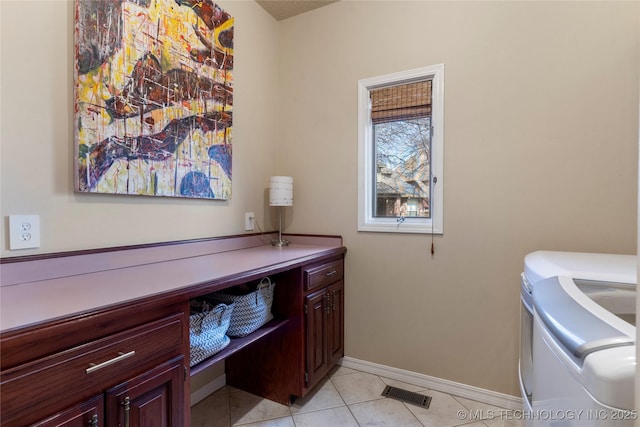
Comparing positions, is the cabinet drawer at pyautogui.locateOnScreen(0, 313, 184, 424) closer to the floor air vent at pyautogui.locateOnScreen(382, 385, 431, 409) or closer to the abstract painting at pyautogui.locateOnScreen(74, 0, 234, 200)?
the abstract painting at pyautogui.locateOnScreen(74, 0, 234, 200)

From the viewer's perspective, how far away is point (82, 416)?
2.71ft

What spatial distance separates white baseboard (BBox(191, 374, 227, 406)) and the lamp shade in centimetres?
122

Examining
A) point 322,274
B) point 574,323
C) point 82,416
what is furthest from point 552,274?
point 82,416

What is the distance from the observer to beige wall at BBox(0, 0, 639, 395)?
4.10ft

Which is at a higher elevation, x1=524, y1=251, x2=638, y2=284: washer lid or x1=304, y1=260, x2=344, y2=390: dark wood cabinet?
x1=524, y1=251, x2=638, y2=284: washer lid

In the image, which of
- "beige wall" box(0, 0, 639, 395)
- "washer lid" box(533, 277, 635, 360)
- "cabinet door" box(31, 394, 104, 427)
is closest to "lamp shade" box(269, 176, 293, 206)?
"beige wall" box(0, 0, 639, 395)

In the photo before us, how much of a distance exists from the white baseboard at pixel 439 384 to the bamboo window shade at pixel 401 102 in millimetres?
1726

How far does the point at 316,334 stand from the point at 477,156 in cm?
145

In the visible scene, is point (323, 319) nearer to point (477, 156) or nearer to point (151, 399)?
point (151, 399)

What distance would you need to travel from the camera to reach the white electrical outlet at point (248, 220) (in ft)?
7.30

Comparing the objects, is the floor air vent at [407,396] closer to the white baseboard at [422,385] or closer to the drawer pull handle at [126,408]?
the white baseboard at [422,385]

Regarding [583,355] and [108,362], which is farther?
[108,362]

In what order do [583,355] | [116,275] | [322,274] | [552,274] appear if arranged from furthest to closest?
1. [322,274]
2. [116,275]
3. [552,274]
4. [583,355]

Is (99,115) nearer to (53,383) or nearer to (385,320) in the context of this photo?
(53,383)
